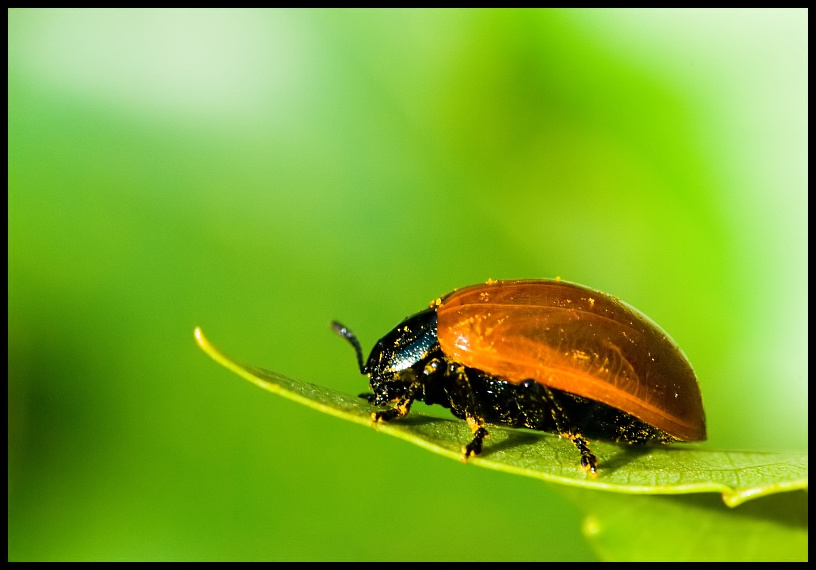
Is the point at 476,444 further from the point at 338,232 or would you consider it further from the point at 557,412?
the point at 338,232

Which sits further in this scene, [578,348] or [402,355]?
[402,355]

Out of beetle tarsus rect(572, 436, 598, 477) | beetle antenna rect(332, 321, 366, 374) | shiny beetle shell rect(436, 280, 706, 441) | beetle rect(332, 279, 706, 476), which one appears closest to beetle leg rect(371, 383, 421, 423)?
beetle rect(332, 279, 706, 476)

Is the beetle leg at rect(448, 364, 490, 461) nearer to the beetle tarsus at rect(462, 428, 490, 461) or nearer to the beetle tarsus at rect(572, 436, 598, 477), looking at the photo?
the beetle tarsus at rect(462, 428, 490, 461)

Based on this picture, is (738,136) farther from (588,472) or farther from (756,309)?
(588,472)

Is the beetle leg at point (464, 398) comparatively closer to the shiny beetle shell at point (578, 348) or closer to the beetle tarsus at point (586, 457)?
the shiny beetle shell at point (578, 348)

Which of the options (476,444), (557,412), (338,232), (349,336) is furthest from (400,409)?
(338,232)
